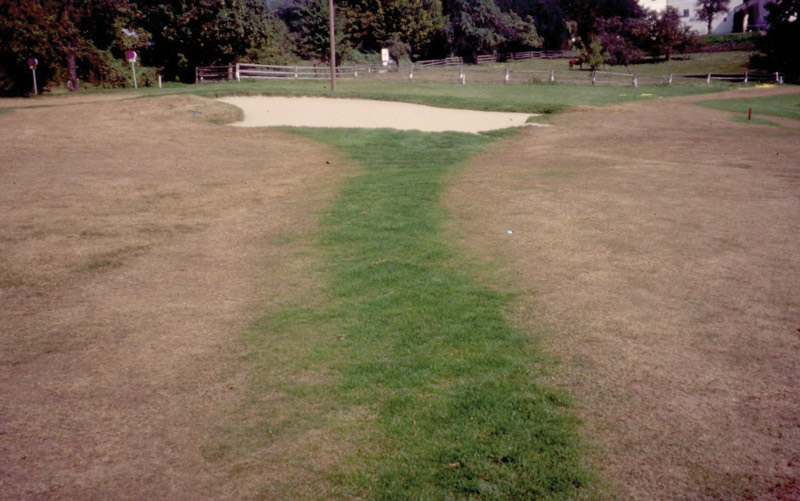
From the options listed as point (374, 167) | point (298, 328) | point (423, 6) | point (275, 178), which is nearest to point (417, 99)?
point (374, 167)

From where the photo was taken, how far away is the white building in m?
83.1

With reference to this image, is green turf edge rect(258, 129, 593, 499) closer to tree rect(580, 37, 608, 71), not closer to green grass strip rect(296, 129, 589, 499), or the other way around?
green grass strip rect(296, 129, 589, 499)

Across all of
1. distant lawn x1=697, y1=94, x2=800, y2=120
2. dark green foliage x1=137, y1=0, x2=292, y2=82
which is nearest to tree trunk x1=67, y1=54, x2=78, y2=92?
dark green foliage x1=137, y1=0, x2=292, y2=82

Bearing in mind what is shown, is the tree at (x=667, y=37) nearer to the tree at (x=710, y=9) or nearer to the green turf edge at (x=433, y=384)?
the tree at (x=710, y=9)

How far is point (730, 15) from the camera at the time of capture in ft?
296

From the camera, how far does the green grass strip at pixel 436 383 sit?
3670 millimetres

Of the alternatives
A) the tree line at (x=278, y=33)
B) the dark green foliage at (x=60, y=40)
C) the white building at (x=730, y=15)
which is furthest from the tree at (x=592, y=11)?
the dark green foliage at (x=60, y=40)

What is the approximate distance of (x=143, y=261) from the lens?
25.8ft

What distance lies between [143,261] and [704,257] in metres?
7.61

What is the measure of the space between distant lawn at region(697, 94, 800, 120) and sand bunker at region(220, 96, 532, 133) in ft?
39.6

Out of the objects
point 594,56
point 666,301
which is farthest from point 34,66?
point 594,56

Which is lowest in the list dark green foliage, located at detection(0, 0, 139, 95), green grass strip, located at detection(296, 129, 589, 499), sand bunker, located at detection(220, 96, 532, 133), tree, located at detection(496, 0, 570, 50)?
green grass strip, located at detection(296, 129, 589, 499)

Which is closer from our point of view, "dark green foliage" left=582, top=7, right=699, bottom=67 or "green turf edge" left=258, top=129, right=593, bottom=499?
"green turf edge" left=258, top=129, right=593, bottom=499

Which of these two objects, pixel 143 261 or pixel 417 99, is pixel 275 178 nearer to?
pixel 143 261
